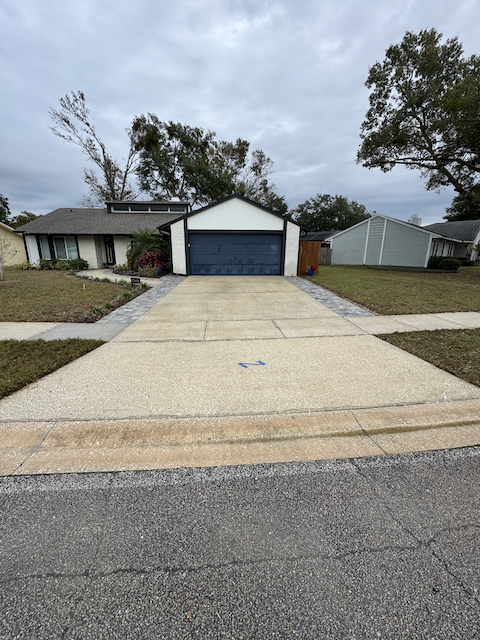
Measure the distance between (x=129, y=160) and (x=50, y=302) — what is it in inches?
1036

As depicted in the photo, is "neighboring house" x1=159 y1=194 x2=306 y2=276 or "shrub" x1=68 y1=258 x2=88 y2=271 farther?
"shrub" x1=68 y1=258 x2=88 y2=271

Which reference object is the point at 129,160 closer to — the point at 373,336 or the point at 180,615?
the point at 373,336

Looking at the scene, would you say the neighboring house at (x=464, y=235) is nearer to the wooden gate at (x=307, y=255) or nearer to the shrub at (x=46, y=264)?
the wooden gate at (x=307, y=255)

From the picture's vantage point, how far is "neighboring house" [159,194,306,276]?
A: 14859mm


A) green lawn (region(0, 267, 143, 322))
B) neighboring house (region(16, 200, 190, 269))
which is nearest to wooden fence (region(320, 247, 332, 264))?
neighboring house (region(16, 200, 190, 269))

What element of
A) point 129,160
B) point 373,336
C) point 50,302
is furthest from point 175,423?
point 129,160

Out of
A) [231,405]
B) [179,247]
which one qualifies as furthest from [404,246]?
[231,405]

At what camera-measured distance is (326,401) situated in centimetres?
348

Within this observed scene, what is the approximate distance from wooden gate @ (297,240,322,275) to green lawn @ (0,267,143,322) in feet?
30.0

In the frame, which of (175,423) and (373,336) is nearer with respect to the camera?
(175,423)

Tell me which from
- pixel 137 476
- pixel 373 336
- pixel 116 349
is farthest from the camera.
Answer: pixel 373 336

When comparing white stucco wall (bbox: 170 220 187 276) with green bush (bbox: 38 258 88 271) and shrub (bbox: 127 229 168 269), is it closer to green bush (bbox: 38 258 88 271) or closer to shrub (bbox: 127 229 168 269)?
shrub (bbox: 127 229 168 269)

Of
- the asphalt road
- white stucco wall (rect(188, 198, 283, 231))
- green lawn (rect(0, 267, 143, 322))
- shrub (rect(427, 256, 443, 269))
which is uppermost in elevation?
white stucco wall (rect(188, 198, 283, 231))

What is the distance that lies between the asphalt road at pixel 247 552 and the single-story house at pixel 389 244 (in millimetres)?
25317
